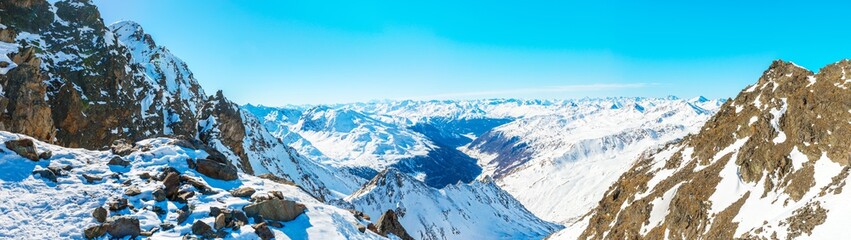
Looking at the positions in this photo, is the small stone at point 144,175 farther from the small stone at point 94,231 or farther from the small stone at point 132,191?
the small stone at point 94,231

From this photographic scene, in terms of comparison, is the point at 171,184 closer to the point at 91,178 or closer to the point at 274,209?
the point at 91,178

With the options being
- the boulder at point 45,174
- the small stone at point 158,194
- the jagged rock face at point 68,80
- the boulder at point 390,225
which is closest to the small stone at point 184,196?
the small stone at point 158,194

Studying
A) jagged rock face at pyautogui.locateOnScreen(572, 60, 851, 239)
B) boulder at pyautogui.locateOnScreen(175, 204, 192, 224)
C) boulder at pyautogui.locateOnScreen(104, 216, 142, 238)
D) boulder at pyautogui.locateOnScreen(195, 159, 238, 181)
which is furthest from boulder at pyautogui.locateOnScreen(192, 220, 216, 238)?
jagged rock face at pyautogui.locateOnScreen(572, 60, 851, 239)

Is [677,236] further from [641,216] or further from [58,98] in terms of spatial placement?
[58,98]

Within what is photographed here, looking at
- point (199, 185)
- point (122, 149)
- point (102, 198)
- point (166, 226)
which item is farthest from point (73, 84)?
point (166, 226)

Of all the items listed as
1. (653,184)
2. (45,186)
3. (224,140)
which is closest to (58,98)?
(45,186)

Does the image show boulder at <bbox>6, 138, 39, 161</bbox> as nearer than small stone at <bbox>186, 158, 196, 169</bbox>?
Yes

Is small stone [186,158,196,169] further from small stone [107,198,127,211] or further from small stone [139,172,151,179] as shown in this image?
small stone [107,198,127,211]
